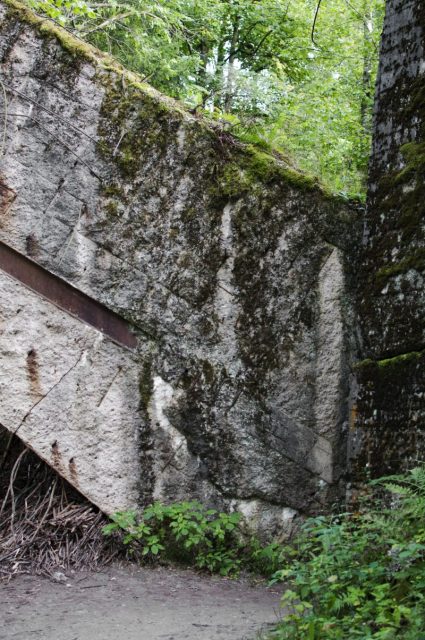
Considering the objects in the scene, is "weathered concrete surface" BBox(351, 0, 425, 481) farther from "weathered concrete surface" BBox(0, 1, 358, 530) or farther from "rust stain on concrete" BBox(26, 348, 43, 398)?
"rust stain on concrete" BBox(26, 348, 43, 398)

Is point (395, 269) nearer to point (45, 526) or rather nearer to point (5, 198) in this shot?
point (5, 198)

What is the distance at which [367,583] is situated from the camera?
2977 millimetres

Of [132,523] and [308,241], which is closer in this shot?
[132,523]

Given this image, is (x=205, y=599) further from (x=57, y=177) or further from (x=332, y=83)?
(x=332, y=83)

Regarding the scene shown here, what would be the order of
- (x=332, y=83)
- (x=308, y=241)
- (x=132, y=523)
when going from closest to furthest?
1. (x=132, y=523)
2. (x=308, y=241)
3. (x=332, y=83)

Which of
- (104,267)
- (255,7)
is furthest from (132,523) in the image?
(255,7)

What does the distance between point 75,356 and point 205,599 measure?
1.68m

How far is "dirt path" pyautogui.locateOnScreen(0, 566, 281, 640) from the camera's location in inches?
143

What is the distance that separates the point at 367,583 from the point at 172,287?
250 cm

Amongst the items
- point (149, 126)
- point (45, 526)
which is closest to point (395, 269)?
point (149, 126)

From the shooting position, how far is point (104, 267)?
4.84 meters

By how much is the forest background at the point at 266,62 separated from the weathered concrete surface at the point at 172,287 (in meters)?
0.45

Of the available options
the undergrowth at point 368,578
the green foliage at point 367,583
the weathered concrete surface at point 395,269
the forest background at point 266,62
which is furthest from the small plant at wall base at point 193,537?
the forest background at point 266,62

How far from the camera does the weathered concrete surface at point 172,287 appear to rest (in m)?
4.76
